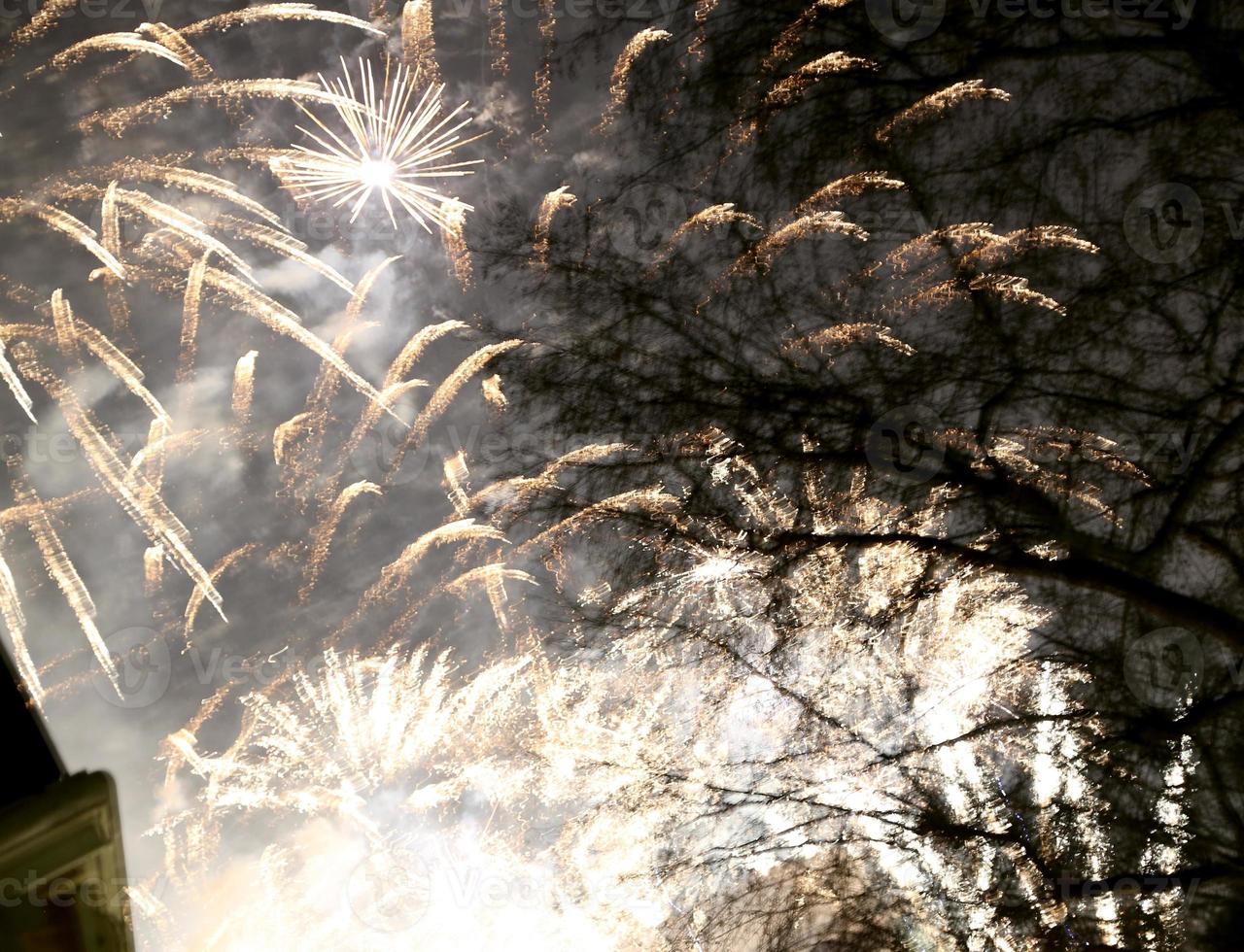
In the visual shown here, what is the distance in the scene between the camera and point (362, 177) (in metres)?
7.66

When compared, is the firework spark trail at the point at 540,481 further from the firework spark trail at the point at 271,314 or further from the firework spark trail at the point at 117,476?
the firework spark trail at the point at 117,476

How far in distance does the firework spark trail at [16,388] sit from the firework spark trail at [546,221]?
511cm

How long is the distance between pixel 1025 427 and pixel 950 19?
295cm

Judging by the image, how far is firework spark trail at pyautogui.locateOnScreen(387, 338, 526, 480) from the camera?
6.40m

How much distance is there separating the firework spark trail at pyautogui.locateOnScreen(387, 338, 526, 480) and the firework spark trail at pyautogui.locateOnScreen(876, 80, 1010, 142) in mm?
3160

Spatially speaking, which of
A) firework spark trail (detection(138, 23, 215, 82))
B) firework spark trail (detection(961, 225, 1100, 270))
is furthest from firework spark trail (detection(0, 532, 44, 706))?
firework spark trail (detection(961, 225, 1100, 270))

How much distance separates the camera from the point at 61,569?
7926 millimetres

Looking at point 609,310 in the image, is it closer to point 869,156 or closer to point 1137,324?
point 869,156

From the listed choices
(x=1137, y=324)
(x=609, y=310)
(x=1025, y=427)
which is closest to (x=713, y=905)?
(x=1025, y=427)

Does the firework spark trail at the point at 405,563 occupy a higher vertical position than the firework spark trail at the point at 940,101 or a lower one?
lower

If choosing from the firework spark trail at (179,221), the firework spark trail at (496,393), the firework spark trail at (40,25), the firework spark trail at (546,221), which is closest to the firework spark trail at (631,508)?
the firework spark trail at (496,393)

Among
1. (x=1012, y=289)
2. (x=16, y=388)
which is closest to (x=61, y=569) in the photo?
(x=16, y=388)

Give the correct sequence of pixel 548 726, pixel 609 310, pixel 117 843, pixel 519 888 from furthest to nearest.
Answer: pixel 519 888 → pixel 548 726 → pixel 609 310 → pixel 117 843

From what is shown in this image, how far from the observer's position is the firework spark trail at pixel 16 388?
24.7 feet
